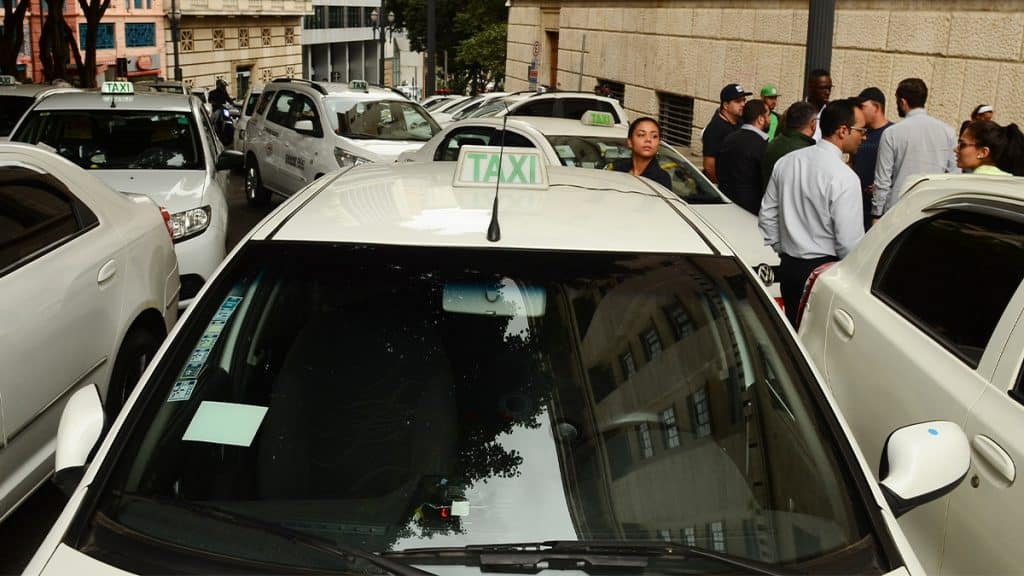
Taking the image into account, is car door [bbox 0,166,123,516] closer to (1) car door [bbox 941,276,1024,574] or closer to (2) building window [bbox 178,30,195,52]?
(1) car door [bbox 941,276,1024,574]

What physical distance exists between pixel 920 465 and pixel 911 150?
5.84m

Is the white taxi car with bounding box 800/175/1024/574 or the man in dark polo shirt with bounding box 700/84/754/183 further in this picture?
the man in dark polo shirt with bounding box 700/84/754/183

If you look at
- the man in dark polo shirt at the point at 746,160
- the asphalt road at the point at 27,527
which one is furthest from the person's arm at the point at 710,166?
the asphalt road at the point at 27,527

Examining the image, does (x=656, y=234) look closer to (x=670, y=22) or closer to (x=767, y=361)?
(x=767, y=361)

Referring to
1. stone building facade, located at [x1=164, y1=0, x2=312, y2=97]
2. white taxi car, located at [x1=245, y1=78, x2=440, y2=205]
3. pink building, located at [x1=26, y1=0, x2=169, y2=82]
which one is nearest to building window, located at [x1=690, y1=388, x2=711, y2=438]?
white taxi car, located at [x1=245, y1=78, x2=440, y2=205]

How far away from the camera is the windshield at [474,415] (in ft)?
8.13

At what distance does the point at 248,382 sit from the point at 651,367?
101 cm

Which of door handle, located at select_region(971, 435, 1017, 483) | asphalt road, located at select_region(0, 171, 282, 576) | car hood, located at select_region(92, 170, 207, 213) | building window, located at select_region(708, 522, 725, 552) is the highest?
building window, located at select_region(708, 522, 725, 552)

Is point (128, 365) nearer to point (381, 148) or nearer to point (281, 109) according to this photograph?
point (381, 148)

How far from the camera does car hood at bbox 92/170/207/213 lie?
324 inches

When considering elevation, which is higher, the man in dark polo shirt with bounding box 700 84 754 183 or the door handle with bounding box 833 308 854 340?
the man in dark polo shirt with bounding box 700 84 754 183

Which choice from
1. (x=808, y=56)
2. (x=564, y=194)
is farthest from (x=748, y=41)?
(x=564, y=194)

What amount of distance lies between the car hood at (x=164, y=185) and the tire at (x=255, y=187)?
7.50m

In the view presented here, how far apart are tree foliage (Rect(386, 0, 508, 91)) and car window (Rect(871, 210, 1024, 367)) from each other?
44510 mm
